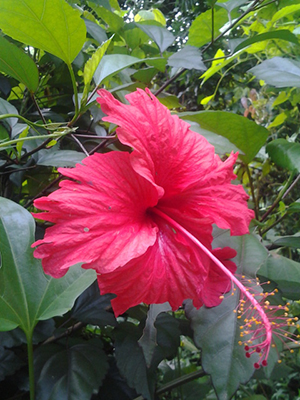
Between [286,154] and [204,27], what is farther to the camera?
[204,27]

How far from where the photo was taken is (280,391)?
143 centimetres

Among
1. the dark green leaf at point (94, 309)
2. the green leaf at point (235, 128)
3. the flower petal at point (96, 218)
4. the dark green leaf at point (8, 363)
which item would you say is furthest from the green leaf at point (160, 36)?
the dark green leaf at point (8, 363)

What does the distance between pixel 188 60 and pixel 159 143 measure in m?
0.28

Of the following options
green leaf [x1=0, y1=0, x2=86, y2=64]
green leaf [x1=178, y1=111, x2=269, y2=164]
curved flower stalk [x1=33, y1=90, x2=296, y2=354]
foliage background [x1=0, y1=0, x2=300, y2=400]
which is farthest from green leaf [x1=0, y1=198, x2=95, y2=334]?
green leaf [x1=178, y1=111, x2=269, y2=164]

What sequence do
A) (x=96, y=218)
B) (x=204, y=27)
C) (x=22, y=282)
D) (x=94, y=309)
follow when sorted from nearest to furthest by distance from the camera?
(x=96, y=218), (x=22, y=282), (x=94, y=309), (x=204, y=27)

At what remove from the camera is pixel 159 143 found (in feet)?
1.35

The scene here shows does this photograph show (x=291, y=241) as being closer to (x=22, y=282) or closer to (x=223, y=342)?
(x=223, y=342)

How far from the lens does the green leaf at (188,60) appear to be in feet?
1.91

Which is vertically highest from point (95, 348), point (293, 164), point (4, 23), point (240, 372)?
point (4, 23)

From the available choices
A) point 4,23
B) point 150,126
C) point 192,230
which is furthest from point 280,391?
point 4,23

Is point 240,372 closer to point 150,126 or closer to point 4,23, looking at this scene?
point 150,126

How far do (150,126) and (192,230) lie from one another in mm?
147

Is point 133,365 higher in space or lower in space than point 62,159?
Answer: lower

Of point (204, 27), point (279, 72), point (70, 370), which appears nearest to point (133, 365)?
point (70, 370)
